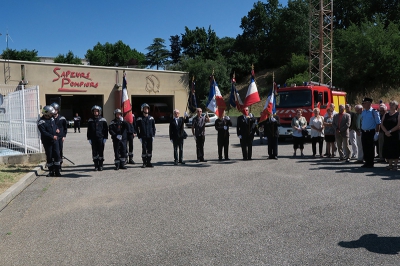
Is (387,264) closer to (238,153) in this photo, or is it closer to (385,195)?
(385,195)

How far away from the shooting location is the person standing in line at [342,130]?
41.2 feet

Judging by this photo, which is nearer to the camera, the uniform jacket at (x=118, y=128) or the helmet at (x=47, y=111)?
the helmet at (x=47, y=111)

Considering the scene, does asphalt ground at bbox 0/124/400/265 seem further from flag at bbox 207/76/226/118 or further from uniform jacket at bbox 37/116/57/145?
flag at bbox 207/76/226/118

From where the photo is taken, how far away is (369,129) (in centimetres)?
1095

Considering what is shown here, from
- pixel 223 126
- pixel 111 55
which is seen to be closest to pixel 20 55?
pixel 111 55

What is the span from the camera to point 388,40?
123ft

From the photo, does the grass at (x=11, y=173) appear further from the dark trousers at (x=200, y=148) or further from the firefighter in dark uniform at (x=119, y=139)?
the dark trousers at (x=200, y=148)

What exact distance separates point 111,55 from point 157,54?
52.2ft

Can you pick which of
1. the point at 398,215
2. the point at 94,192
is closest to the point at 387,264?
the point at 398,215

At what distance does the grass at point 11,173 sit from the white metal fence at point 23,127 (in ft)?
4.33

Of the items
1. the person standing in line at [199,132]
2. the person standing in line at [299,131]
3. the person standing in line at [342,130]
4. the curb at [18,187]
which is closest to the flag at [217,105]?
the person standing in line at [199,132]

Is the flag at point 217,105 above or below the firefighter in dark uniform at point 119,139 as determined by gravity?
above

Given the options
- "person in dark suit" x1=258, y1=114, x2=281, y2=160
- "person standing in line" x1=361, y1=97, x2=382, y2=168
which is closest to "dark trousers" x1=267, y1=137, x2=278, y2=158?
"person in dark suit" x1=258, y1=114, x2=281, y2=160

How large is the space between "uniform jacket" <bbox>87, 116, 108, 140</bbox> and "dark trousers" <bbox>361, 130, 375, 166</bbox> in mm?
7931
